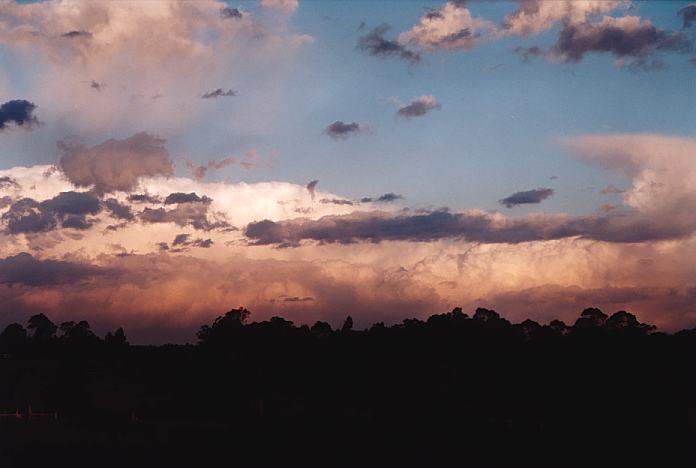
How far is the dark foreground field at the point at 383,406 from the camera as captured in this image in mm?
65625

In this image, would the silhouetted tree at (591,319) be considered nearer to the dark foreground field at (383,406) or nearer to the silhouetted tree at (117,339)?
the dark foreground field at (383,406)

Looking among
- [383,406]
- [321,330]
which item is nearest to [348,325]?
[321,330]

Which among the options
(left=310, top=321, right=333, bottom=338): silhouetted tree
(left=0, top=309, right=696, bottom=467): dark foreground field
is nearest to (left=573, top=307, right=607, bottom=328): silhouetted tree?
(left=0, top=309, right=696, bottom=467): dark foreground field

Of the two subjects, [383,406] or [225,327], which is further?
[225,327]

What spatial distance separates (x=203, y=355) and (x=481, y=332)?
4378 centimetres

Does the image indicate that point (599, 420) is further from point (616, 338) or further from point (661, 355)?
point (616, 338)

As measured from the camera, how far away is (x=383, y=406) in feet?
275

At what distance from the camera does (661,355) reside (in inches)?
3346

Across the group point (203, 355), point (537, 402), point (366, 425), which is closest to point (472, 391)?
point (537, 402)

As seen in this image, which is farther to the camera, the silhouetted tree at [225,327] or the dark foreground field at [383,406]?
the silhouetted tree at [225,327]

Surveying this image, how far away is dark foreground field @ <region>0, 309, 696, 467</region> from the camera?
65625 millimetres

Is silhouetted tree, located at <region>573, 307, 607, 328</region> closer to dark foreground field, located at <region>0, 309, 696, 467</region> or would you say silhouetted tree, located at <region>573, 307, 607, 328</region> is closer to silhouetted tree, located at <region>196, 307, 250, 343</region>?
dark foreground field, located at <region>0, 309, 696, 467</region>

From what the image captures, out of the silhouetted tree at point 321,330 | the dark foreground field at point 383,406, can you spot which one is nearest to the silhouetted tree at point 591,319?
the dark foreground field at point 383,406

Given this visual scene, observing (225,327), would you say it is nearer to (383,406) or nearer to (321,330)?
(321,330)
